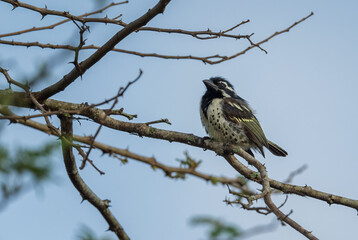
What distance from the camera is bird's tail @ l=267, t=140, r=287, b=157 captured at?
9.19 metres

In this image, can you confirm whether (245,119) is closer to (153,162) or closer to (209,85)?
(209,85)

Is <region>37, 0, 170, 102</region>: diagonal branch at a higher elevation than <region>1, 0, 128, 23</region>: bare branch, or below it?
below

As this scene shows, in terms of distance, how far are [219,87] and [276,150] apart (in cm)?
147

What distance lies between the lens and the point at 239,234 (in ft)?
10.0

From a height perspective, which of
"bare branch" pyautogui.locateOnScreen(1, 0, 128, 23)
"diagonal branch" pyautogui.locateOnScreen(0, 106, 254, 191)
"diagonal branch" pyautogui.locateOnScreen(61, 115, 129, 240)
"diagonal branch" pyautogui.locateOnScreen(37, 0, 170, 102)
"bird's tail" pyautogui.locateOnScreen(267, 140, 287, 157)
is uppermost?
"bird's tail" pyautogui.locateOnScreen(267, 140, 287, 157)

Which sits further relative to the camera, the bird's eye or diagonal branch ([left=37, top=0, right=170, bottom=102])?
the bird's eye

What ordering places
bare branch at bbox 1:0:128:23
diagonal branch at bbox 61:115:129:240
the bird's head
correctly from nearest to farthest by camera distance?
1. diagonal branch at bbox 61:115:129:240
2. bare branch at bbox 1:0:128:23
3. the bird's head

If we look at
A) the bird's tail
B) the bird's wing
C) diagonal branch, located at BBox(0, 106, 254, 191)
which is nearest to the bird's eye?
the bird's wing

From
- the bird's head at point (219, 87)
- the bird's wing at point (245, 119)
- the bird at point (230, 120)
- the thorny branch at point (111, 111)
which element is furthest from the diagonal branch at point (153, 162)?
the bird's head at point (219, 87)

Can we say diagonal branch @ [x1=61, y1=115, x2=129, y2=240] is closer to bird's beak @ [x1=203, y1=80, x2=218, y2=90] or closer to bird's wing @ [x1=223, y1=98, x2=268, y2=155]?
bird's wing @ [x1=223, y1=98, x2=268, y2=155]

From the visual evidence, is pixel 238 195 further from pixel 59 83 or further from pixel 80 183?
pixel 59 83

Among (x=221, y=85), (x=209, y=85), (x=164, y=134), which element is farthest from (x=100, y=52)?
(x=221, y=85)

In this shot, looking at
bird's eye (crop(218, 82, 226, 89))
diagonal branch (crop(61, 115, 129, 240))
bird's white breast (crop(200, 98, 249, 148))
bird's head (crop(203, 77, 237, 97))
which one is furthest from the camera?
bird's eye (crop(218, 82, 226, 89))

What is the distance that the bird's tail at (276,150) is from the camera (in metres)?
9.19
